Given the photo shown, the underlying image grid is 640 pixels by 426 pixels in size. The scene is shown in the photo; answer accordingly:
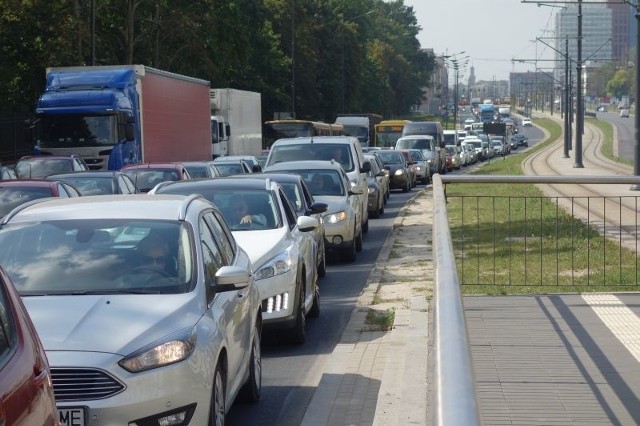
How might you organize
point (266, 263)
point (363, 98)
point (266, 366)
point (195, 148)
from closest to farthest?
point (266, 366) < point (266, 263) < point (195, 148) < point (363, 98)

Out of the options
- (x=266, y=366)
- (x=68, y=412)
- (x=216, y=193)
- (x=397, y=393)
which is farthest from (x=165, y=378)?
(x=216, y=193)

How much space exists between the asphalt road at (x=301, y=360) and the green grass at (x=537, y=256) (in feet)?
5.07

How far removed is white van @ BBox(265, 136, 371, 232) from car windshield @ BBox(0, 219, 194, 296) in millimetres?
16390

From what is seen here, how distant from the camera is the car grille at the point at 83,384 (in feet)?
20.2

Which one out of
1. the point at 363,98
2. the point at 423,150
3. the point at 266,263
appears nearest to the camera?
the point at 266,263

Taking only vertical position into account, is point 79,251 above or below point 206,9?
below

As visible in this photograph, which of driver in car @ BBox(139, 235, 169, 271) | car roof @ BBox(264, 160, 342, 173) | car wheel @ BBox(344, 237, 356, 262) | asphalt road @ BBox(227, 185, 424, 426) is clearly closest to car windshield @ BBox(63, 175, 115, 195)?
car roof @ BBox(264, 160, 342, 173)

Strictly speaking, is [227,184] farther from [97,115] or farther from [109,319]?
[97,115]

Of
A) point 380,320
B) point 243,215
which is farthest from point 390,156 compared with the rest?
point 380,320

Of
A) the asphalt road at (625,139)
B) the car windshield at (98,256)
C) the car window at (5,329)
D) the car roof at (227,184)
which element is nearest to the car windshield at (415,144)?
the asphalt road at (625,139)

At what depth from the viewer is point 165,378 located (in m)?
6.37

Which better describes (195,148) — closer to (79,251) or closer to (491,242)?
(491,242)

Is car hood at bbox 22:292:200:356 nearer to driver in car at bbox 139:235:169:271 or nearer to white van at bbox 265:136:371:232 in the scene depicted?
driver in car at bbox 139:235:169:271

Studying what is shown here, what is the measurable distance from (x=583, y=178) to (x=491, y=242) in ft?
5.77
